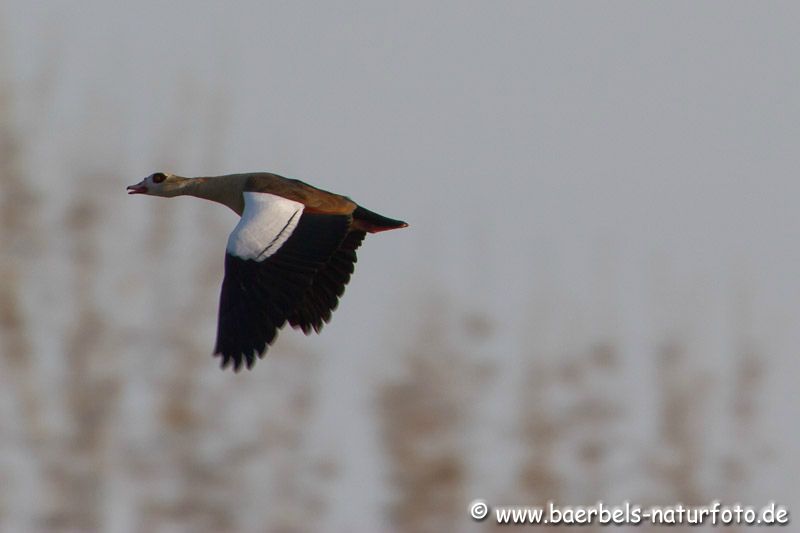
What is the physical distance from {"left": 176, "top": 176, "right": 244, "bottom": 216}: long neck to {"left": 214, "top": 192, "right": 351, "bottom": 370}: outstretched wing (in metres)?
1.02

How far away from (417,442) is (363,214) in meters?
3.63

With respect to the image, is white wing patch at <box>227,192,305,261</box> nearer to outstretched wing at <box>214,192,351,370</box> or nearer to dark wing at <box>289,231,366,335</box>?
outstretched wing at <box>214,192,351,370</box>

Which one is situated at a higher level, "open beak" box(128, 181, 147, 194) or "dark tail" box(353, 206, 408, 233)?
"open beak" box(128, 181, 147, 194)

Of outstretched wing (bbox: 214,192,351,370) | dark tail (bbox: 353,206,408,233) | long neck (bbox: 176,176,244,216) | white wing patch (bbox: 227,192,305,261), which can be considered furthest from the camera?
long neck (bbox: 176,176,244,216)

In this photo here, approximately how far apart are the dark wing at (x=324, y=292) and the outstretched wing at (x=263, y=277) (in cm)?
77

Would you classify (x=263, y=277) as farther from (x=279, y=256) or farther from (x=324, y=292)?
(x=324, y=292)

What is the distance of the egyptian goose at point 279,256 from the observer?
1211 cm

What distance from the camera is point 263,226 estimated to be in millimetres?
12523

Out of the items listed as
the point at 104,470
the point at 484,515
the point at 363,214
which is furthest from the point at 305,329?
the point at 104,470

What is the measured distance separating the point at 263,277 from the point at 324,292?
125 centimetres

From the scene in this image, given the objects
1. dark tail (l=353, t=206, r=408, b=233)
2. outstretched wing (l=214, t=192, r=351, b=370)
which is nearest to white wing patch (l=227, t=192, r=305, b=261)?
outstretched wing (l=214, t=192, r=351, b=370)

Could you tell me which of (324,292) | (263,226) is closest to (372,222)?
(324,292)

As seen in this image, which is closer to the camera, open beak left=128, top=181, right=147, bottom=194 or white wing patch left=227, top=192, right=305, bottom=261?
white wing patch left=227, top=192, right=305, bottom=261

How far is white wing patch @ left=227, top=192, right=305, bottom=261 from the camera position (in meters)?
12.3
